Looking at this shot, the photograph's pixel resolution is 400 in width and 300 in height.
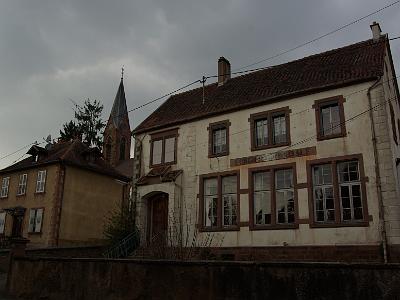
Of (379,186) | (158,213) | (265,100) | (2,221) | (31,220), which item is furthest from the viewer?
(2,221)

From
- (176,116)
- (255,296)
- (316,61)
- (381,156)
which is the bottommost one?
(255,296)

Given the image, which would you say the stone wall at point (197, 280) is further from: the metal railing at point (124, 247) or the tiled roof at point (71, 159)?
the tiled roof at point (71, 159)

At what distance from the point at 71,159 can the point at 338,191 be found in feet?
68.4

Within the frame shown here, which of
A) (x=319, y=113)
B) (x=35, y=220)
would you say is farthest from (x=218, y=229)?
(x=35, y=220)

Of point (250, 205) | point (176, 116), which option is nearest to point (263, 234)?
point (250, 205)

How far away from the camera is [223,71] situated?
24.4 m

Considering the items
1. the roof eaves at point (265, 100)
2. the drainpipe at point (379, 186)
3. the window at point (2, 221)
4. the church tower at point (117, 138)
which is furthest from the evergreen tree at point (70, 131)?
the drainpipe at point (379, 186)

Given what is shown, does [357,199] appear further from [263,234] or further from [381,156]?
[263,234]

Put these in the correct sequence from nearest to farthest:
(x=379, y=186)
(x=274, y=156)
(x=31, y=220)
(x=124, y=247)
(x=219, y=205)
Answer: (x=379, y=186) → (x=274, y=156) → (x=219, y=205) → (x=124, y=247) → (x=31, y=220)

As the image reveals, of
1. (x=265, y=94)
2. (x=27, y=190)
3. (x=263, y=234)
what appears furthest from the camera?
(x=27, y=190)

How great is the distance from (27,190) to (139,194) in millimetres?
13611

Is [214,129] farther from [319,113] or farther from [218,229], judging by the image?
[319,113]

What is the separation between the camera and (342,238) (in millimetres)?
15719

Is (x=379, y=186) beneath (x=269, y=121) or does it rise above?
beneath
